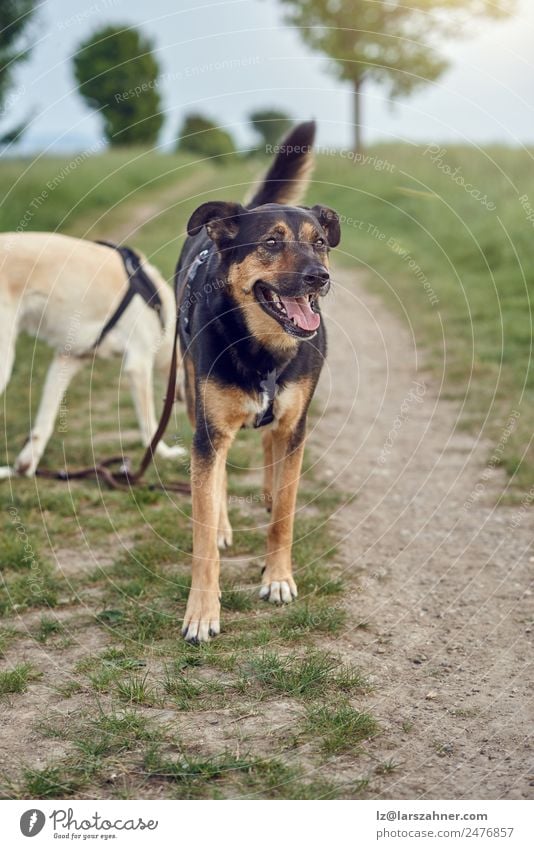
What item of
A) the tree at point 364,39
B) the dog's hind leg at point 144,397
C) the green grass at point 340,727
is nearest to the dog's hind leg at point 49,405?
the dog's hind leg at point 144,397

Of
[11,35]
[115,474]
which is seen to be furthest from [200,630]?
[11,35]

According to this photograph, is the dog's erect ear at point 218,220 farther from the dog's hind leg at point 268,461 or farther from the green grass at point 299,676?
the green grass at point 299,676

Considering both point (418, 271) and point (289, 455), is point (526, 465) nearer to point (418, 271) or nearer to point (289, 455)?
point (289, 455)

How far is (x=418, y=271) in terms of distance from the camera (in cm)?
1391

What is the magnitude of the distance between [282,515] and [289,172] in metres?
2.25

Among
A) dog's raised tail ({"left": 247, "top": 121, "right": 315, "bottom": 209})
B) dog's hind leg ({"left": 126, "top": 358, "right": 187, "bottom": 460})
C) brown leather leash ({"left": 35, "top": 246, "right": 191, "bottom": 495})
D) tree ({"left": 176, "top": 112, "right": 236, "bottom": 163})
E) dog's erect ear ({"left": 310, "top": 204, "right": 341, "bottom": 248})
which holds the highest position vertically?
tree ({"left": 176, "top": 112, "right": 236, "bottom": 163})

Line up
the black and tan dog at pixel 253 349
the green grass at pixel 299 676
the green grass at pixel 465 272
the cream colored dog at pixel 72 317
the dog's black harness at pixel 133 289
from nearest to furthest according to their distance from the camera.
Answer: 1. the green grass at pixel 299 676
2. the black and tan dog at pixel 253 349
3. the cream colored dog at pixel 72 317
4. the dog's black harness at pixel 133 289
5. the green grass at pixel 465 272

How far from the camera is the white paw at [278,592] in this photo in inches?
188

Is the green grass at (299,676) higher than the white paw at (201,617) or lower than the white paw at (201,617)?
lower

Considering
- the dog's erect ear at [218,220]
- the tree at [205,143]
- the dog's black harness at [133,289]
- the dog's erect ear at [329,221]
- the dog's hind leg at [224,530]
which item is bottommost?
the dog's hind leg at [224,530]

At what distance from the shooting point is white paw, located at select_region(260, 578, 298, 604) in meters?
4.77

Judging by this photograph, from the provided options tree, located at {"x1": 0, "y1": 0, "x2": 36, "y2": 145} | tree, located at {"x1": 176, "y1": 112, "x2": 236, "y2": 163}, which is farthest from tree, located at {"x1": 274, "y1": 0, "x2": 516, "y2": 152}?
tree, located at {"x1": 176, "y1": 112, "x2": 236, "y2": 163}

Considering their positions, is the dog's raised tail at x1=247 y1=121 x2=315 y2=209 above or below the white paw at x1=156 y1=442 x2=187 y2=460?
above

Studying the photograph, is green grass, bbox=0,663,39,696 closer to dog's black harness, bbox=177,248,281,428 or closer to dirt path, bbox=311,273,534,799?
dirt path, bbox=311,273,534,799
